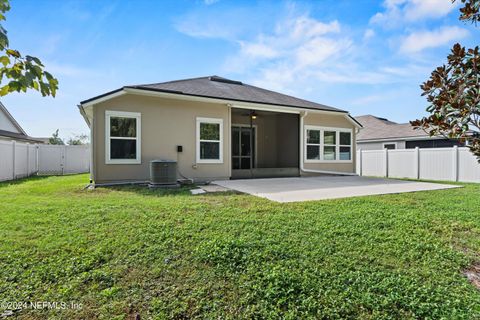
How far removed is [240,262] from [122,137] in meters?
7.29

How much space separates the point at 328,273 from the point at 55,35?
246 inches

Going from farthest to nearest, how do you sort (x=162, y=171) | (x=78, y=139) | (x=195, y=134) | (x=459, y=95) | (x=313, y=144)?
(x=78, y=139) < (x=313, y=144) < (x=195, y=134) < (x=162, y=171) < (x=459, y=95)

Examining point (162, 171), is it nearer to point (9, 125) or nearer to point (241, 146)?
point (241, 146)

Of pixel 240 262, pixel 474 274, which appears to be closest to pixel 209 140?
pixel 240 262

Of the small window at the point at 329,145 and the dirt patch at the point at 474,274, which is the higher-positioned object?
the small window at the point at 329,145

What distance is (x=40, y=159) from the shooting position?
1557 centimetres

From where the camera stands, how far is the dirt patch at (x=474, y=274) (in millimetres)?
2797

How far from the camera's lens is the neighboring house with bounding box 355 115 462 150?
18.0 m

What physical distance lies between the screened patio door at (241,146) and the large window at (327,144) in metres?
2.90

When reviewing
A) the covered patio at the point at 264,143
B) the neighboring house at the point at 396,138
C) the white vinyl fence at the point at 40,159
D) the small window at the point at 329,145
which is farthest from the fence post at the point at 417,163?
the white vinyl fence at the point at 40,159

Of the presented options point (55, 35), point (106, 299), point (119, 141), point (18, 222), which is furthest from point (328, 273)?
point (119, 141)

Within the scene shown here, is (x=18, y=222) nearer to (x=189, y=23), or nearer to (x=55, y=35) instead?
(x=55, y=35)

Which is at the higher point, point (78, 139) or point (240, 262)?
point (78, 139)

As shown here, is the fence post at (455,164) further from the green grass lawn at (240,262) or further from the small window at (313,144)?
the green grass lawn at (240,262)
